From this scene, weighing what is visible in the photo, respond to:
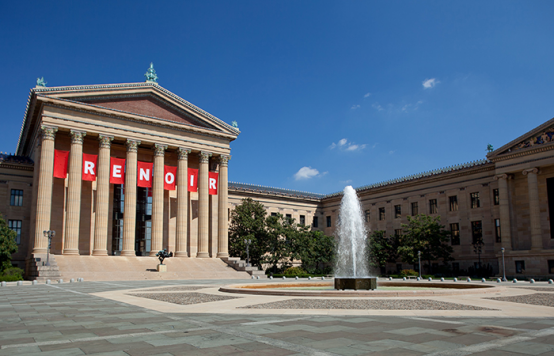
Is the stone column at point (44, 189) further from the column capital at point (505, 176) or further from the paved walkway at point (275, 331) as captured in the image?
the column capital at point (505, 176)

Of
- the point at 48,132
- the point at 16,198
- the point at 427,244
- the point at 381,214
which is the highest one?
the point at 48,132

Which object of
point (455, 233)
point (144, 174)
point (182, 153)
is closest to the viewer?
point (144, 174)

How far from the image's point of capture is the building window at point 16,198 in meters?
51.1

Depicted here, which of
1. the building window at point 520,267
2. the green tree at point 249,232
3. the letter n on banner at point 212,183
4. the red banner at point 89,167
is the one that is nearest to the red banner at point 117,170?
the red banner at point 89,167

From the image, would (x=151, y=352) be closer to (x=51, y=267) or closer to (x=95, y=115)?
(x=51, y=267)

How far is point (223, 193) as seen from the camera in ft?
190

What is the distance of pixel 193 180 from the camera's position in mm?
55812

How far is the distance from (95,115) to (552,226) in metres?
51.0

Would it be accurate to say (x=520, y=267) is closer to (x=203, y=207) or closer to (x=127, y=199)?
(x=203, y=207)

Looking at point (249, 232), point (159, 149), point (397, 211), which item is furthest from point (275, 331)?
point (397, 211)

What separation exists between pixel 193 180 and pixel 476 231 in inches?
1398

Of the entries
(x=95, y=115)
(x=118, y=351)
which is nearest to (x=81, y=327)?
(x=118, y=351)

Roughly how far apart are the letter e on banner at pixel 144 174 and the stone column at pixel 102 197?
136 inches

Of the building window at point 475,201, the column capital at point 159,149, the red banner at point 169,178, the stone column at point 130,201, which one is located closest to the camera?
the stone column at point 130,201
